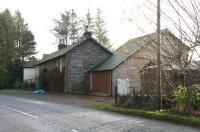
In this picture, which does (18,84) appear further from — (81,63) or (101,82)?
(101,82)

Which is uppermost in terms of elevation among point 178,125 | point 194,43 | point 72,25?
point 72,25

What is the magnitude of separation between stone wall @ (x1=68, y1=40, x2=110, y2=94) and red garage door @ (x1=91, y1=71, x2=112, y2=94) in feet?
4.55

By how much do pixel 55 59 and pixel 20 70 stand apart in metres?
23.2

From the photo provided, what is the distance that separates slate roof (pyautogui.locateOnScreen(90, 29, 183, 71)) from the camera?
13385 mm

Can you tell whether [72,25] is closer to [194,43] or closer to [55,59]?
[55,59]

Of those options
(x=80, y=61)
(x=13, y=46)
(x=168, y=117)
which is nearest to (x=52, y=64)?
(x=80, y=61)

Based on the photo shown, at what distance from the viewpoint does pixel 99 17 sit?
74.5m

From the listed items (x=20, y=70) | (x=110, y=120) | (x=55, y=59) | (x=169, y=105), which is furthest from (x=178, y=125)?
(x=20, y=70)

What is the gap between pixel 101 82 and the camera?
37.0 metres

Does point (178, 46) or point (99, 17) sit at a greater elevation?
point (99, 17)

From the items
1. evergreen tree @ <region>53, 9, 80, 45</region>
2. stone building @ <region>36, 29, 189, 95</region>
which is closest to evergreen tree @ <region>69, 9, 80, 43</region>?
evergreen tree @ <region>53, 9, 80, 45</region>

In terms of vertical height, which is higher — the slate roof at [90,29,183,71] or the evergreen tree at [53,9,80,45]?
the evergreen tree at [53,9,80,45]

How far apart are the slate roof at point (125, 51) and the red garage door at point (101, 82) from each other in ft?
1.83

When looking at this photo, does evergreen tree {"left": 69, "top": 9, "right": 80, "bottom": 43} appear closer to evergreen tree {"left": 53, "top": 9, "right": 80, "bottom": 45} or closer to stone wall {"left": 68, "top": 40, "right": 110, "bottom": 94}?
evergreen tree {"left": 53, "top": 9, "right": 80, "bottom": 45}
